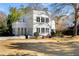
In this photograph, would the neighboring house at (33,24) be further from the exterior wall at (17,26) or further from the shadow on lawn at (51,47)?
the shadow on lawn at (51,47)

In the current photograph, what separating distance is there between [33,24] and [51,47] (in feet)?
1.12

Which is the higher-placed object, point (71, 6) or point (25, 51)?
point (71, 6)

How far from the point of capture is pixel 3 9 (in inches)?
224

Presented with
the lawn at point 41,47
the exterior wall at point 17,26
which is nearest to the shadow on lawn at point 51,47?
the lawn at point 41,47

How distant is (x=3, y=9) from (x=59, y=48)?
2.60ft

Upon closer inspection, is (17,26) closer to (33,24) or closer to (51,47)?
(33,24)

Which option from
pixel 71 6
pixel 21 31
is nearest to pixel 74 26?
pixel 71 6

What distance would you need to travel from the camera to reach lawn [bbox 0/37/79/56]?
18.7 ft

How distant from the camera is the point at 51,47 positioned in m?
5.75

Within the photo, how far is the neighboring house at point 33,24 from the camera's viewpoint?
5715 millimetres

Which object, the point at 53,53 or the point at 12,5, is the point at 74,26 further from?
the point at 12,5

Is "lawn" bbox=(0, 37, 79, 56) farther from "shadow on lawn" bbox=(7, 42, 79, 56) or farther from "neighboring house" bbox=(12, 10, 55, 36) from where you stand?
"neighboring house" bbox=(12, 10, 55, 36)

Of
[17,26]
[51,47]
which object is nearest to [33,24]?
[17,26]

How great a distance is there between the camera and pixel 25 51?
571cm
